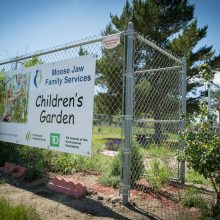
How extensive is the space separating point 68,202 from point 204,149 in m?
2.05

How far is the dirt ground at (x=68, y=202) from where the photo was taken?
3.62 meters

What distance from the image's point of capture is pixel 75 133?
4355mm

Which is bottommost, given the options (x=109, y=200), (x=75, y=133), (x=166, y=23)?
(x=109, y=200)

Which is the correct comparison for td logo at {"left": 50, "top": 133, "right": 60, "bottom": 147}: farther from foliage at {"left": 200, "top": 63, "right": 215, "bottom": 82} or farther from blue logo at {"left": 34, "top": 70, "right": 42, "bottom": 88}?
foliage at {"left": 200, "top": 63, "right": 215, "bottom": 82}

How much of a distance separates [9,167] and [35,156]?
2.29 ft

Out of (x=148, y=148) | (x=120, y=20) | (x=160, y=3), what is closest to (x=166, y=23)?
(x=160, y=3)

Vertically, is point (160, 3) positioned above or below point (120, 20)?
above

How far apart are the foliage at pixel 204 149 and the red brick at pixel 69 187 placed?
5.83 ft

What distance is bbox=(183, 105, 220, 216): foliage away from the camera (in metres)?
3.17

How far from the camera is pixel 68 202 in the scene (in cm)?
410

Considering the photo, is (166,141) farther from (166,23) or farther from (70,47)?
(166,23)

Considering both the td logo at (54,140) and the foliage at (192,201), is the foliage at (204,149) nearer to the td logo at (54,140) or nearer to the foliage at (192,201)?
the foliage at (192,201)

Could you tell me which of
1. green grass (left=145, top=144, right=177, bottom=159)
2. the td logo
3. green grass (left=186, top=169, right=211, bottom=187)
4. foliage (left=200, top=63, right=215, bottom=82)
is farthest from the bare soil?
foliage (left=200, top=63, right=215, bottom=82)

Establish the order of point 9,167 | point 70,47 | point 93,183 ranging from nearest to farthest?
point 70,47 < point 93,183 < point 9,167
